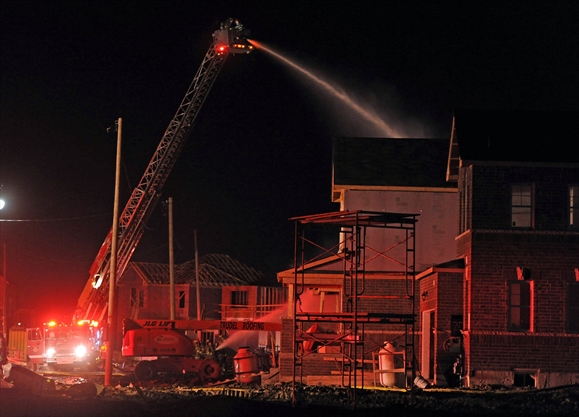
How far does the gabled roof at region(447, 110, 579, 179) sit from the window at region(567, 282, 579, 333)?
375 centimetres

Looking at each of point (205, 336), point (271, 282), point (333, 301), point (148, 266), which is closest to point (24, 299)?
point (148, 266)

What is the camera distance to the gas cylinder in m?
37.2

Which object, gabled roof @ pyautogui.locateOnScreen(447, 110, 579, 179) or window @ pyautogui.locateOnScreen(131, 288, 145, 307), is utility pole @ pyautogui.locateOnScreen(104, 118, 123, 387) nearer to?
gabled roof @ pyautogui.locateOnScreen(447, 110, 579, 179)

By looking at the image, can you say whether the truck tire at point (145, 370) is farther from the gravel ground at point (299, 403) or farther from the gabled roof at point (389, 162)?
the gabled roof at point (389, 162)

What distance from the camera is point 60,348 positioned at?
45250 mm

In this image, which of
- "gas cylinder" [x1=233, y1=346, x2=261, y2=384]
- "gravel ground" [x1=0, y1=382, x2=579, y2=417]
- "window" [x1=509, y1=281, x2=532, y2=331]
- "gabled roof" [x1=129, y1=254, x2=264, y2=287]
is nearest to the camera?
"gravel ground" [x1=0, y1=382, x2=579, y2=417]

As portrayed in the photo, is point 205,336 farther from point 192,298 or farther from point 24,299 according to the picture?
point 24,299

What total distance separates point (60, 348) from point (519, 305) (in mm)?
21342

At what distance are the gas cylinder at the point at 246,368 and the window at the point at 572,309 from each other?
36.6 feet

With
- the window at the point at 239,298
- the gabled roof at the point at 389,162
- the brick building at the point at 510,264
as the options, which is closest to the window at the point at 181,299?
the window at the point at 239,298

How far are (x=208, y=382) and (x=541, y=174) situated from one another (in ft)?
46.1

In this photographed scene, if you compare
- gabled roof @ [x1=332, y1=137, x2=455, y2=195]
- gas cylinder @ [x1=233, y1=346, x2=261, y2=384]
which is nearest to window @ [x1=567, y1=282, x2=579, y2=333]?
gabled roof @ [x1=332, y1=137, x2=455, y2=195]

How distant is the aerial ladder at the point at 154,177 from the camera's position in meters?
47.7

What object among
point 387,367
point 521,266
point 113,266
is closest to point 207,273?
point 113,266
